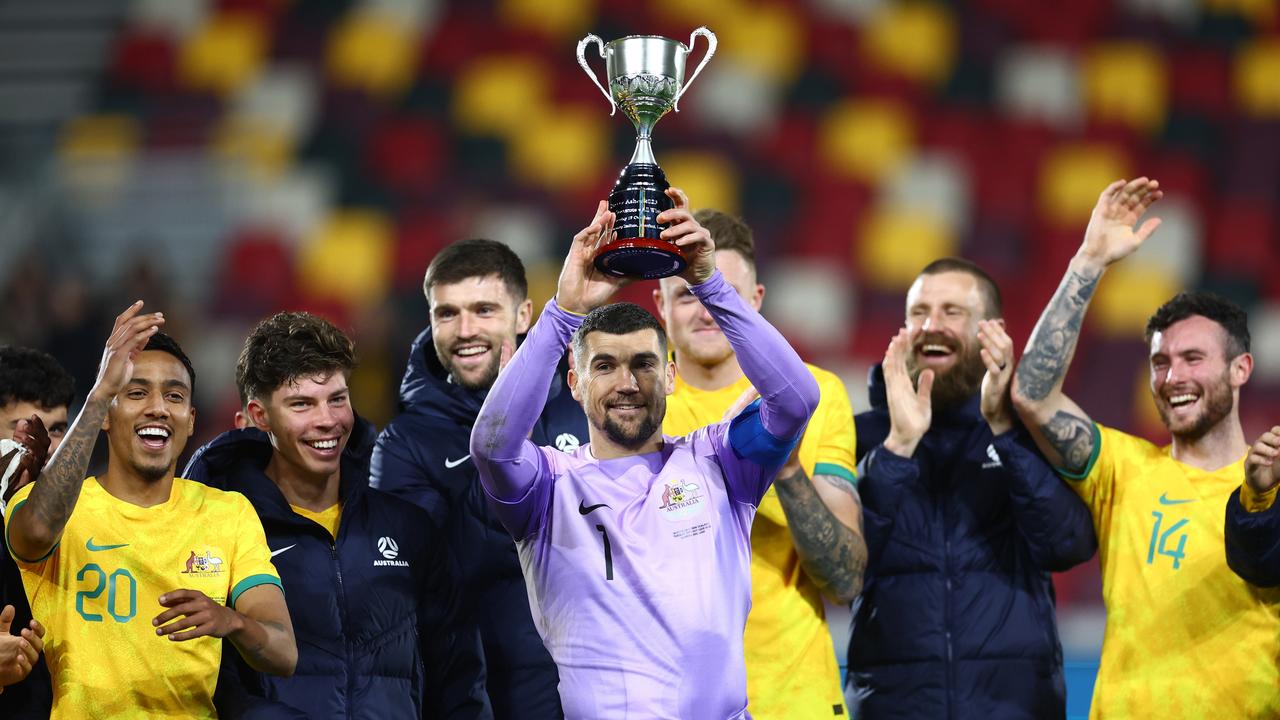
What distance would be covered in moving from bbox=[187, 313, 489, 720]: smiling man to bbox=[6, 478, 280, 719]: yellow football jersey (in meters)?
0.13

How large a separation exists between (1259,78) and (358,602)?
658cm

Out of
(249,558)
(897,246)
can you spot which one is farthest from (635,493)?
(897,246)

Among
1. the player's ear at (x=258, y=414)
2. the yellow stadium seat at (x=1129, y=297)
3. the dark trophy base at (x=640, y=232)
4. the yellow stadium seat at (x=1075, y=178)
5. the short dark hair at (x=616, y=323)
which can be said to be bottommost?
the player's ear at (x=258, y=414)

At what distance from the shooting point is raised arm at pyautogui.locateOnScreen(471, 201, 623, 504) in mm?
3074

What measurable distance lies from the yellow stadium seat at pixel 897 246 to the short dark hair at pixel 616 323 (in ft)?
16.4

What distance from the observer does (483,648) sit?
3.81 meters

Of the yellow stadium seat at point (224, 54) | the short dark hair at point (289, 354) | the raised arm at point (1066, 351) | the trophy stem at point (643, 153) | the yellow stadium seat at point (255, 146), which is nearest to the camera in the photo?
the trophy stem at point (643, 153)

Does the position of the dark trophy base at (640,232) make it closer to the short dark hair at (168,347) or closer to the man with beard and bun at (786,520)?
the man with beard and bun at (786,520)

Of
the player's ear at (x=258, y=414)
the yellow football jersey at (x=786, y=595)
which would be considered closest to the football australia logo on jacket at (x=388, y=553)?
the player's ear at (x=258, y=414)

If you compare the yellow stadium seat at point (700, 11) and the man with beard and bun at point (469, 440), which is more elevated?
the yellow stadium seat at point (700, 11)

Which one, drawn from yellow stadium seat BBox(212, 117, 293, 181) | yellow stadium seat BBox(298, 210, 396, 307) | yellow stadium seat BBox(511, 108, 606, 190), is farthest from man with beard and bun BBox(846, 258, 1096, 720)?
yellow stadium seat BBox(212, 117, 293, 181)

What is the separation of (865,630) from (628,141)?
506 cm

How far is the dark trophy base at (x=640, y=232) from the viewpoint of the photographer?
122 inches

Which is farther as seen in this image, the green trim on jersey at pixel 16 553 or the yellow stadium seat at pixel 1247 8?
the yellow stadium seat at pixel 1247 8
